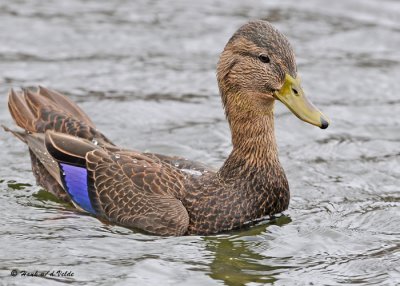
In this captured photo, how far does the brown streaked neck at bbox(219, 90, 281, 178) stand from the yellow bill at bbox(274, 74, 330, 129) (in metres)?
0.37

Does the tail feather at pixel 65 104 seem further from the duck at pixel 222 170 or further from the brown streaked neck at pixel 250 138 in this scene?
the brown streaked neck at pixel 250 138

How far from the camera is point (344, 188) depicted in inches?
485

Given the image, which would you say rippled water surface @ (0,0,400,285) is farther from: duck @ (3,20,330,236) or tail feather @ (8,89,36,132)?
tail feather @ (8,89,36,132)

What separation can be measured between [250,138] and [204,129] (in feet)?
10.9

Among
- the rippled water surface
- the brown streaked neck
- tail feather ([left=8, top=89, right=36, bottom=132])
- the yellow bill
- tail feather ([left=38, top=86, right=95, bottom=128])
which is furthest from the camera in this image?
tail feather ([left=38, top=86, right=95, bottom=128])

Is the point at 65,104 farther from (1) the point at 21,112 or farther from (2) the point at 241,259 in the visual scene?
(2) the point at 241,259

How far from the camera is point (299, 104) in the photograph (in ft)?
33.8

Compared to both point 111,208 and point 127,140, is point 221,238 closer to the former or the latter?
point 111,208

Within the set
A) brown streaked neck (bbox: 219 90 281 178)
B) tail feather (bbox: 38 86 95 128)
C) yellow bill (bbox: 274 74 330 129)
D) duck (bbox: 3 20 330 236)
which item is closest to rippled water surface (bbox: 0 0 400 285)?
duck (bbox: 3 20 330 236)

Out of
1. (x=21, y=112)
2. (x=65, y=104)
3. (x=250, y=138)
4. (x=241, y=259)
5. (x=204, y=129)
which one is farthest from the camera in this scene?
(x=204, y=129)

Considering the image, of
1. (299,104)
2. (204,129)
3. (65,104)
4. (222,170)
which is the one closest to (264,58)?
(299,104)

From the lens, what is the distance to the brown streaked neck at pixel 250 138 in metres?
10.8

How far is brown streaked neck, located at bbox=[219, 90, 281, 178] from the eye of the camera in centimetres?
1078

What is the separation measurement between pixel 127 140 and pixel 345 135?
2925 mm
